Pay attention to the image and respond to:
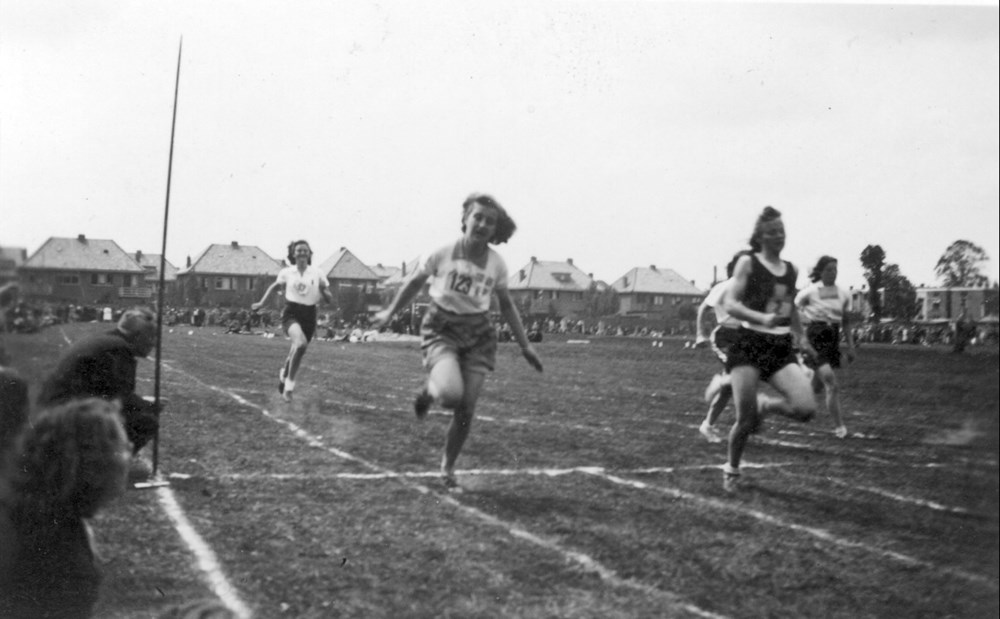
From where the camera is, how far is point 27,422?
6.35 feet

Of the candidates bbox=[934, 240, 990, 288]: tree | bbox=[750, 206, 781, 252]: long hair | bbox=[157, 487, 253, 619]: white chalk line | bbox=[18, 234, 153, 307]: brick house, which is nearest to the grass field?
bbox=[157, 487, 253, 619]: white chalk line

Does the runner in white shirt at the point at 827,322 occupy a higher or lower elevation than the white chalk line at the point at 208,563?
higher

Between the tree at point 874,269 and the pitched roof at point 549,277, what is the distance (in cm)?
78

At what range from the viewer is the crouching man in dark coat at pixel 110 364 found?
181 centimetres

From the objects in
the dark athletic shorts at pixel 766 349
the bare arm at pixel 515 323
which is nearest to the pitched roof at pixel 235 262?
the bare arm at pixel 515 323

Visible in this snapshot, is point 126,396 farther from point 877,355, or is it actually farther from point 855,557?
point 877,355

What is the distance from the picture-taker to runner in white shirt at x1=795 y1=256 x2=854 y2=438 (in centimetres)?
202

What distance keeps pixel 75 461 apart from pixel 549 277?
1.14 meters

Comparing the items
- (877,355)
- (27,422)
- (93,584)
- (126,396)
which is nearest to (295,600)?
(93,584)

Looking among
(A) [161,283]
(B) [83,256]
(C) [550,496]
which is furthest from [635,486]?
(B) [83,256]

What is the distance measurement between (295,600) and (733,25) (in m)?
1.81

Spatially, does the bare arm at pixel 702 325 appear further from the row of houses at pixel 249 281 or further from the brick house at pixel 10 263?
the brick house at pixel 10 263

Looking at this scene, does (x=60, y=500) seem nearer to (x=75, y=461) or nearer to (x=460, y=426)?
(x=75, y=461)

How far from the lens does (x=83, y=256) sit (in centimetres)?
188
